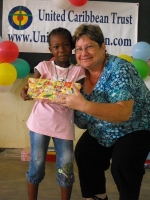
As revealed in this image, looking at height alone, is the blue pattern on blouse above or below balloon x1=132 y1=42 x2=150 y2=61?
below

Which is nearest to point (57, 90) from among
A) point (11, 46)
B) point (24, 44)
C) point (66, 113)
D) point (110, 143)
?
point (66, 113)

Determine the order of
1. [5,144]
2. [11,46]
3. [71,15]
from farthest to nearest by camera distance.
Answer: [5,144] → [71,15] → [11,46]

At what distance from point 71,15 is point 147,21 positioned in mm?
733

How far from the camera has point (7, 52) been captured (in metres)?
2.67

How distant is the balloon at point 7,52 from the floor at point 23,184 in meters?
0.98

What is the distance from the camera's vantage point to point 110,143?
6.18 feet

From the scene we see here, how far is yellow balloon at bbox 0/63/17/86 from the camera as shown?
2.62 metres

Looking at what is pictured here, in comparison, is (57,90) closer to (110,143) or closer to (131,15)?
(110,143)

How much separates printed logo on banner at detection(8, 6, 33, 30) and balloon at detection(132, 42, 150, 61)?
1040 millimetres

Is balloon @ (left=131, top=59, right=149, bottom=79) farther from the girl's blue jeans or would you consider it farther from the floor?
the girl's blue jeans

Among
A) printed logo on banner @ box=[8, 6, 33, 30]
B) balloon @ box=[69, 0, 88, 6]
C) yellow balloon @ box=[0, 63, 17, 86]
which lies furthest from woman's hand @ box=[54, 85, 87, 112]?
printed logo on banner @ box=[8, 6, 33, 30]

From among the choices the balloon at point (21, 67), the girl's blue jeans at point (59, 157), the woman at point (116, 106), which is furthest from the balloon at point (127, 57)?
the girl's blue jeans at point (59, 157)

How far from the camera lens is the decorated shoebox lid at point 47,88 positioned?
166 centimetres

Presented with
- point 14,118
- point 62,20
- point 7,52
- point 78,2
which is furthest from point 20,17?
point 14,118
